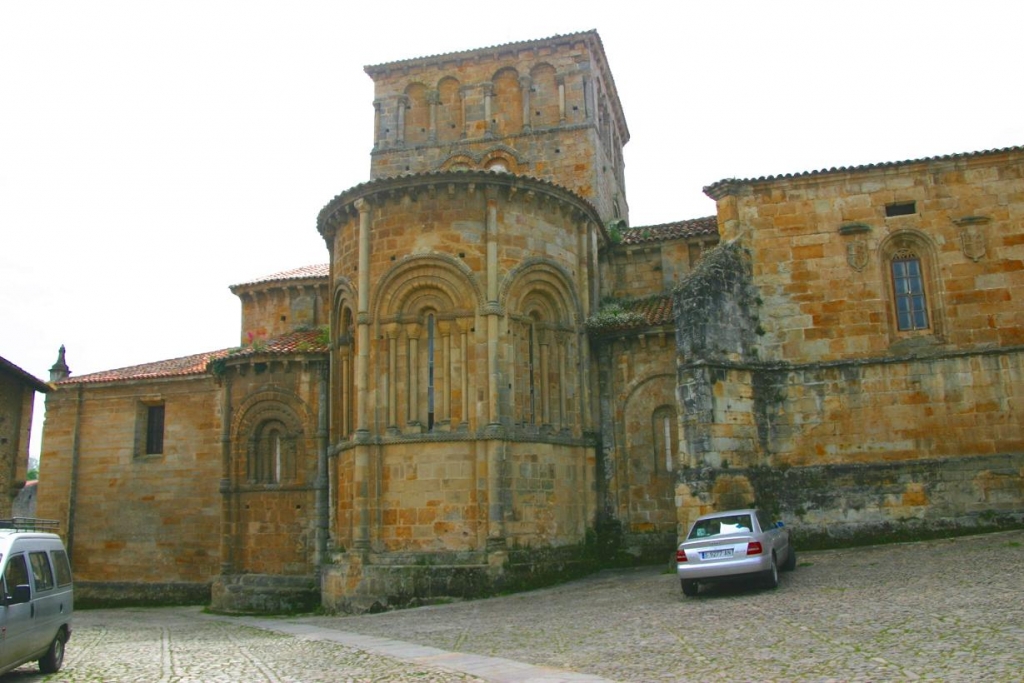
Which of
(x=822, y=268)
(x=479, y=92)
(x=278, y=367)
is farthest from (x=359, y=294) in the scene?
(x=479, y=92)

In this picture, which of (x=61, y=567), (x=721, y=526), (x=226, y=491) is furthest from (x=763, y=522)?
(x=226, y=491)

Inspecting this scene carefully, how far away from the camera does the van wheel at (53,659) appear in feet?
37.4

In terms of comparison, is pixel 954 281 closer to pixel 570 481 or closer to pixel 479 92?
pixel 570 481

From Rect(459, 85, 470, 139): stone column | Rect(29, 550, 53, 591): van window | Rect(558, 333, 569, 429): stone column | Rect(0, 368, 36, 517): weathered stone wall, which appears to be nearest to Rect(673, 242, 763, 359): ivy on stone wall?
Rect(558, 333, 569, 429): stone column

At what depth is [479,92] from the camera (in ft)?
99.1

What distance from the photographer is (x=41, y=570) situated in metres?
11.4

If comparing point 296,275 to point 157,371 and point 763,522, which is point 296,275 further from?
point 763,522

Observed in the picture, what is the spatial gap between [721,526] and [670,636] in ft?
12.3

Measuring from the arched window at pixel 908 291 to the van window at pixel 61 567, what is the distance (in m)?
16.4

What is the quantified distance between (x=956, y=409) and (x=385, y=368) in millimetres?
11955

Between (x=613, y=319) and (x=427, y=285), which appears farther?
(x=613, y=319)

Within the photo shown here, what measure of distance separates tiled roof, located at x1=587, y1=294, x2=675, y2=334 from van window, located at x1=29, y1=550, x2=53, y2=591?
1320 cm

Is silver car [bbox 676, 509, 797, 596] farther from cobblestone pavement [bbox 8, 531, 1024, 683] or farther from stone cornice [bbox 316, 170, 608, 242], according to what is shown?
stone cornice [bbox 316, 170, 608, 242]

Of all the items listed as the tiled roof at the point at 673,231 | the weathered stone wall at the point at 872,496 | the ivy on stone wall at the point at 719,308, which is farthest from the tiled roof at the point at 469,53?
the weathered stone wall at the point at 872,496
